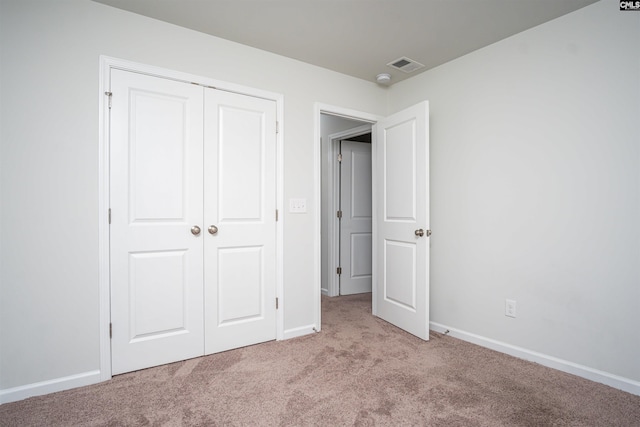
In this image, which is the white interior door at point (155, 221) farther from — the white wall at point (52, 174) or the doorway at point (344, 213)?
the doorway at point (344, 213)

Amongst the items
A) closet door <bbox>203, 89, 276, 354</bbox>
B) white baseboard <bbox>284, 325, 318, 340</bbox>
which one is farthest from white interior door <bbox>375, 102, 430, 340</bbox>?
closet door <bbox>203, 89, 276, 354</bbox>

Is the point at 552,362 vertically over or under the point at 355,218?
under

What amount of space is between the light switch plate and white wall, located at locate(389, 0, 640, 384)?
1.25 metres

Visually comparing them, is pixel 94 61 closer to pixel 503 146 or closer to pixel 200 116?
pixel 200 116

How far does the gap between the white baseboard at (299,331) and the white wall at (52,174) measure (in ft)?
4.42

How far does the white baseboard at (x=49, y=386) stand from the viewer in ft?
5.81

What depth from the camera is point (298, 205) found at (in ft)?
9.12

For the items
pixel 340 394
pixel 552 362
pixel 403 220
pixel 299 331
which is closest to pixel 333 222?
pixel 403 220

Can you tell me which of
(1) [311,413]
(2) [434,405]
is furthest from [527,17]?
(1) [311,413]

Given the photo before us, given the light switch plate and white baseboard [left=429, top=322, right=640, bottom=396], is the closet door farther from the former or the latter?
white baseboard [left=429, top=322, right=640, bottom=396]

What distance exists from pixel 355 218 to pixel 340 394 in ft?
8.89

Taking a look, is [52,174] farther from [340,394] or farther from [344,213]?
[344,213]

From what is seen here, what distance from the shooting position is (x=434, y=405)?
174cm

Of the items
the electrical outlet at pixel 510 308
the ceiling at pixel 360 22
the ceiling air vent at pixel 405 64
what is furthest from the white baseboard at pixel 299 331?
the ceiling air vent at pixel 405 64
